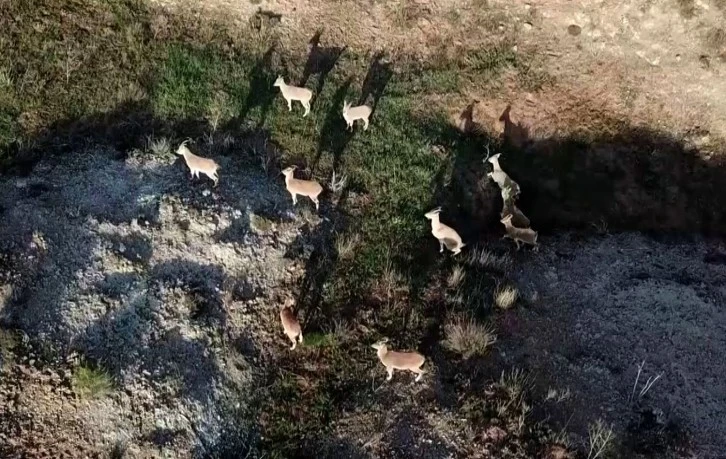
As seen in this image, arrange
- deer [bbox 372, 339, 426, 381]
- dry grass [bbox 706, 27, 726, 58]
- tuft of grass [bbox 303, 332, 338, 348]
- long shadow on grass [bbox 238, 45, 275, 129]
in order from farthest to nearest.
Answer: dry grass [bbox 706, 27, 726, 58] → long shadow on grass [bbox 238, 45, 275, 129] → tuft of grass [bbox 303, 332, 338, 348] → deer [bbox 372, 339, 426, 381]

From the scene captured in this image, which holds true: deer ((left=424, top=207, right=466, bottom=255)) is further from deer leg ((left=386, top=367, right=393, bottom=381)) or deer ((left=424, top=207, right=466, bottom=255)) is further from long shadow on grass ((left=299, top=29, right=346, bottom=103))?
long shadow on grass ((left=299, top=29, right=346, bottom=103))

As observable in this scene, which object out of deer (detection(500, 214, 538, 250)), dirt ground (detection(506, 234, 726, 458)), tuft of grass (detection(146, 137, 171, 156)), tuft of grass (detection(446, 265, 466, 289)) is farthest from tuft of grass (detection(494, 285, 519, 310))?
tuft of grass (detection(146, 137, 171, 156))


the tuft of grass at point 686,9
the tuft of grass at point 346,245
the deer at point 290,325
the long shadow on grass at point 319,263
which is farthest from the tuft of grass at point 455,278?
the tuft of grass at point 686,9

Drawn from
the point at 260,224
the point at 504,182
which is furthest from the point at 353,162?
the point at 504,182

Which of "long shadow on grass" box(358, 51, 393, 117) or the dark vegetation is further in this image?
"long shadow on grass" box(358, 51, 393, 117)

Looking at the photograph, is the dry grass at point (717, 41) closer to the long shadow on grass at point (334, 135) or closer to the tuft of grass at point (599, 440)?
the long shadow on grass at point (334, 135)

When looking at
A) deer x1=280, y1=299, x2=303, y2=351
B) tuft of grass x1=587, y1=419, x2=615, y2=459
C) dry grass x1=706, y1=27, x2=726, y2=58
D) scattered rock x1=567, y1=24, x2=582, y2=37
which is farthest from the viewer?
scattered rock x1=567, y1=24, x2=582, y2=37

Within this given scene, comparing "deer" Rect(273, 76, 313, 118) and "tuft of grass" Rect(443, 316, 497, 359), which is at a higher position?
"deer" Rect(273, 76, 313, 118)

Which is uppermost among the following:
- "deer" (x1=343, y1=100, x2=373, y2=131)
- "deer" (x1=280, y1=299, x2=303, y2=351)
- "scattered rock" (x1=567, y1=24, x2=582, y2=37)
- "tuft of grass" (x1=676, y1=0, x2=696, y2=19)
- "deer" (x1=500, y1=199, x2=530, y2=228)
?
"tuft of grass" (x1=676, y1=0, x2=696, y2=19)
